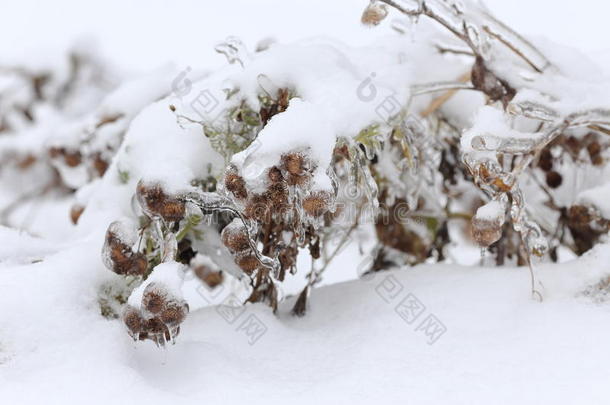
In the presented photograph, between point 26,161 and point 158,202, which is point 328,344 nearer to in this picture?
point 158,202

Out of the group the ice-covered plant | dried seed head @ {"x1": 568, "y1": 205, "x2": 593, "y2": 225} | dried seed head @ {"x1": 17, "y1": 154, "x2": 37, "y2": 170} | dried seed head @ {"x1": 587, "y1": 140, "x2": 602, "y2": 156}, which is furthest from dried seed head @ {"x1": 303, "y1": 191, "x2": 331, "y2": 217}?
dried seed head @ {"x1": 17, "y1": 154, "x2": 37, "y2": 170}

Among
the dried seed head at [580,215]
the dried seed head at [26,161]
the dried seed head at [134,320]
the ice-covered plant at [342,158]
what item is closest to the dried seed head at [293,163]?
the ice-covered plant at [342,158]

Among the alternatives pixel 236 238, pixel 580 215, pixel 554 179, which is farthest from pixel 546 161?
pixel 236 238

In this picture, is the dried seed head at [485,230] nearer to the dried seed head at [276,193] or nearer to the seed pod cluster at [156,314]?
the dried seed head at [276,193]

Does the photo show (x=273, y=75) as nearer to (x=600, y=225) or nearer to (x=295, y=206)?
→ (x=295, y=206)

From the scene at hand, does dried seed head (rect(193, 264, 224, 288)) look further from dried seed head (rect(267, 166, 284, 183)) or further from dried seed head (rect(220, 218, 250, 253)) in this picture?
dried seed head (rect(267, 166, 284, 183))

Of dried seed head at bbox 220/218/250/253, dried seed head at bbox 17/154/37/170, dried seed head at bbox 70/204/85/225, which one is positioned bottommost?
dried seed head at bbox 17/154/37/170

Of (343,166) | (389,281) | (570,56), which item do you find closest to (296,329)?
(389,281)
